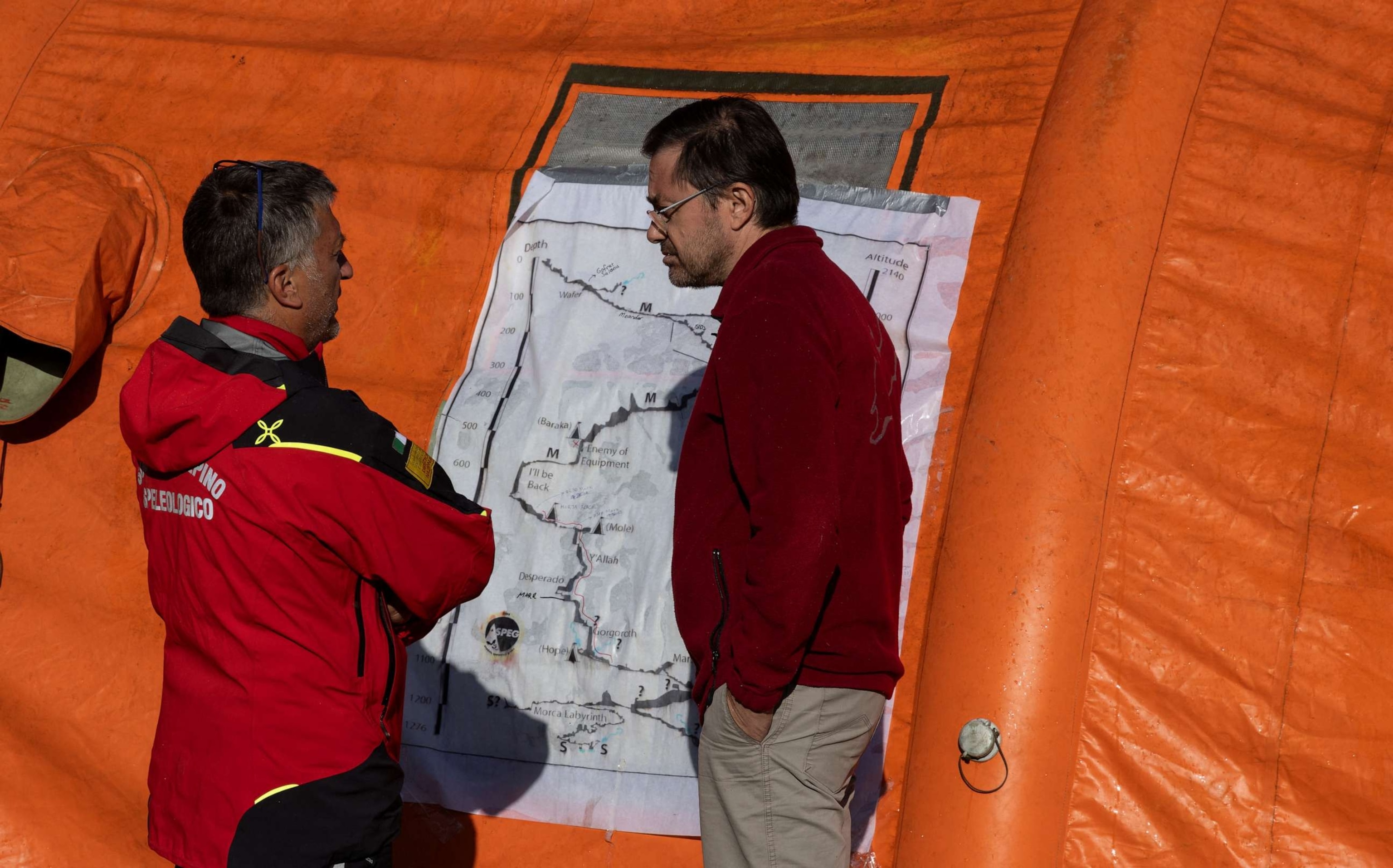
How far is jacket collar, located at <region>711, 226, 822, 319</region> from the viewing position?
74.4 inches

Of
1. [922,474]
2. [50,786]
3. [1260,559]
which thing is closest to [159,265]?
[50,786]

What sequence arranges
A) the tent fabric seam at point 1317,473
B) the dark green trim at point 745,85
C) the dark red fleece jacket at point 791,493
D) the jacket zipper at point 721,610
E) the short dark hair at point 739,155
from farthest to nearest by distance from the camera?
the dark green trim at point 745,85 < the tent fabric seam at point 1317,473 < the short dark hair at point 739,155 < the jacket zipper at point 721,610 < the dark red fleece jacket at point 791,493

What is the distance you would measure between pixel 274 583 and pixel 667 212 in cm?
86

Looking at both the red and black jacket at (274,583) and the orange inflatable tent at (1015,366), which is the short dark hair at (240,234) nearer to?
the red and black jacket at (274,583)

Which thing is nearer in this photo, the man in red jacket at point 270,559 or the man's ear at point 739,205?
the man in red jacket at point 270,559

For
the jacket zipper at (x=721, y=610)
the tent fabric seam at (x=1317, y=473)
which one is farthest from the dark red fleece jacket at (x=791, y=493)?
the tent fabric seam at (x=1317, y=473)

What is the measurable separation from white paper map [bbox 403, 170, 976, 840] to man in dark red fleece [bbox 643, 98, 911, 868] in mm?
778

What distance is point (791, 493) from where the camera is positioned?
1.69 metres

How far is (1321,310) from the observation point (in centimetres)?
255

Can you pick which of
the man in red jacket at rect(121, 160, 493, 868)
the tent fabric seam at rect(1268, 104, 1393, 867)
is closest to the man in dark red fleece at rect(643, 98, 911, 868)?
the man in red jacket at rect(121, 160, 493, 868)

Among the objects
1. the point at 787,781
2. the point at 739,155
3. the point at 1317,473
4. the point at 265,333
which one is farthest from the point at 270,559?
the point at 1317,473

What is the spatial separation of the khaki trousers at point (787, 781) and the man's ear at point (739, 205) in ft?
2.49

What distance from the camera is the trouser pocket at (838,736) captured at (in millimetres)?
1779

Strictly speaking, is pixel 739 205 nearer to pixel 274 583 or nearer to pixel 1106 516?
pixel 274 583
